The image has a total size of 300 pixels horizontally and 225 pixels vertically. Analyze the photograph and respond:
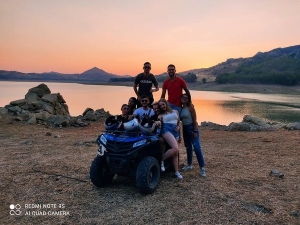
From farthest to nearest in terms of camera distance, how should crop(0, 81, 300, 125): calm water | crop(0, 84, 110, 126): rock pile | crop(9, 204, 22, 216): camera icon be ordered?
crop(0, 81, 300, 125): calm water, crop(0, 84, 110, 126): rock pile, crop(9, 204, 22, 216): camera icon

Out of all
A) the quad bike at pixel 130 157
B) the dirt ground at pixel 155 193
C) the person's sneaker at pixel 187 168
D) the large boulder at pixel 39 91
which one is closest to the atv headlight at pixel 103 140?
the quad bike at pixel 130 157

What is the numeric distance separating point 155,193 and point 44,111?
532 inches

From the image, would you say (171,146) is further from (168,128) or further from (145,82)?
(145,82)

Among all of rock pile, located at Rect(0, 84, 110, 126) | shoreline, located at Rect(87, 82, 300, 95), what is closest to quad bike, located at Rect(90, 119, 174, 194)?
rock pile, located at Rect(0, 84, 110, 126)

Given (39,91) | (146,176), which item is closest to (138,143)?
(146,176)

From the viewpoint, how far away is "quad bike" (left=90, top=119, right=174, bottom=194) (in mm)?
4922

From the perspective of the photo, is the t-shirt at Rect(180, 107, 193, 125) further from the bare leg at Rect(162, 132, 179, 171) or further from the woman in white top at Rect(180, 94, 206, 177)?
the bare leg at Rect(162, 132, 179, 171)

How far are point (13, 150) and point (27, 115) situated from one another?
746 centimetres

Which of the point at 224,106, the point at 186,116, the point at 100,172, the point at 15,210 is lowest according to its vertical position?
the point at 224,106

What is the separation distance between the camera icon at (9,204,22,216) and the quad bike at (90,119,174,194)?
128 cm

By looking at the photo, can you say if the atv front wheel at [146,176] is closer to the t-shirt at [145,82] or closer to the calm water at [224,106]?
the t-shirt at [145,82]

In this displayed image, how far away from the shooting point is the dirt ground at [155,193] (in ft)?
14.0

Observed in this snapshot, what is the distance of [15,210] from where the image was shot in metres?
4.50

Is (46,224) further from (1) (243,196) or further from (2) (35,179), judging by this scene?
(1) (243,196)
